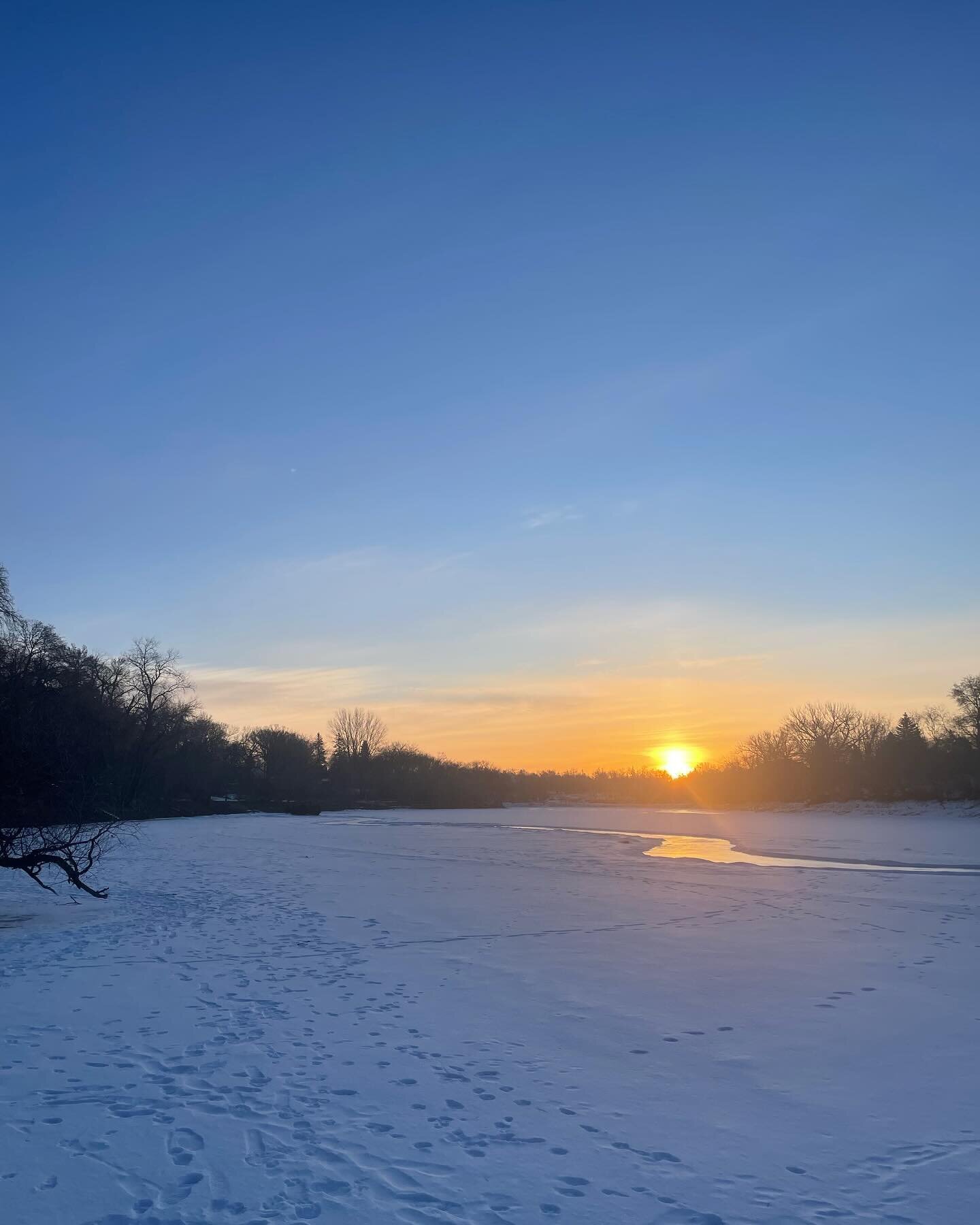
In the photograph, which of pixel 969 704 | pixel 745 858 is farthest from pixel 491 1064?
pixel 969 704

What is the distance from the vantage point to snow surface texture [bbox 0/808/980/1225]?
4086 millimetres

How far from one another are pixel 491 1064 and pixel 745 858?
18.5 metres

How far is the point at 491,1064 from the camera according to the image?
5.96 meters

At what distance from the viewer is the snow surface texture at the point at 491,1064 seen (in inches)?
161

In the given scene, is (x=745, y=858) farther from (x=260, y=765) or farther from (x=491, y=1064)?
(x=260, y=765)

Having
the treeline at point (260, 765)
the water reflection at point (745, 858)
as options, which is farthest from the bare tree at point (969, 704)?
the water reflection at point (745, 858)

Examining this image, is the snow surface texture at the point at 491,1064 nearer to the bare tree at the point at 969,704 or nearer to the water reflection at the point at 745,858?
the water reflection at the point at 745,858

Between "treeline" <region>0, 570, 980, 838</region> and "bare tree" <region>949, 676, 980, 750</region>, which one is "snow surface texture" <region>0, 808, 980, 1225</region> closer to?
"treeline" <region>0, 570, 980, 838</region>

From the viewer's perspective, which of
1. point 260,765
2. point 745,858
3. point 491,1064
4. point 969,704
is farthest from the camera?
point 260,765

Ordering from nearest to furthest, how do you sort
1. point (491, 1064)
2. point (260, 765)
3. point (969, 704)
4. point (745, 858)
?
point (491, 1064), point (745, 858), point (969, 704), point (260, 765)

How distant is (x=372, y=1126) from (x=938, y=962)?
718cm

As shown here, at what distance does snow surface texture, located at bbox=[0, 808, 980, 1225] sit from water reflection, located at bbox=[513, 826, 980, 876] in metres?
6.81

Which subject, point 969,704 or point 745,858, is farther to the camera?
point 969,704

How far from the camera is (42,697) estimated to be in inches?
619
